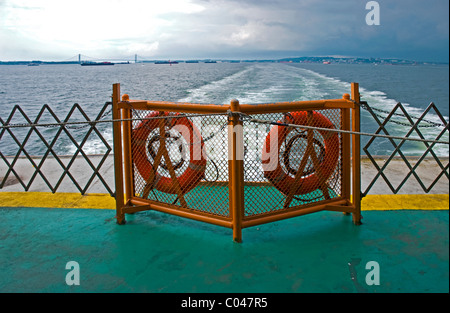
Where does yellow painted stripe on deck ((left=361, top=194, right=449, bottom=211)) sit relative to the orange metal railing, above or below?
below

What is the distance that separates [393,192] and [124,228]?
3.57 m

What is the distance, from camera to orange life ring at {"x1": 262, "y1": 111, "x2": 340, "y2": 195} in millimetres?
4703

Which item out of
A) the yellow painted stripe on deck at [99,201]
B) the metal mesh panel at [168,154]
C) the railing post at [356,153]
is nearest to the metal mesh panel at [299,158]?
the railing post at [356,153]

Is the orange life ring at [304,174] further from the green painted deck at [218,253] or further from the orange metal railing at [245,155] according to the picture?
the green painted deck at [218,253]

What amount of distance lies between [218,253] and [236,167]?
879mm

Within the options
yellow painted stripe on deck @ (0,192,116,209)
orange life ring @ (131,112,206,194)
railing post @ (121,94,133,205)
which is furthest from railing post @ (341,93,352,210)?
yellow painted stripe on deck @ (0,192,116,209)

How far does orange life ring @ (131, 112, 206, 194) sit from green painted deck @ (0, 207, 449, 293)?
0.46 m

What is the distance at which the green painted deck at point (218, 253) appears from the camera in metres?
3.61

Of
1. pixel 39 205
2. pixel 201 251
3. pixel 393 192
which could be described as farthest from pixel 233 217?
pixel 39 205

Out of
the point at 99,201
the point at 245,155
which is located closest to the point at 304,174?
the point at 245,155

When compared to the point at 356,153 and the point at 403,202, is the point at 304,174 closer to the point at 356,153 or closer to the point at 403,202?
the point at 356,153

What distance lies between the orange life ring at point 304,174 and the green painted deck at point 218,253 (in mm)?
459

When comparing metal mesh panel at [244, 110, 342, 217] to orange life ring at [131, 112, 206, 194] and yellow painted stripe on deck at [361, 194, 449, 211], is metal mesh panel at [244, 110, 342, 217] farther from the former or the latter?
yellow painted stripe on deck at [361, 194, 449, 211]
